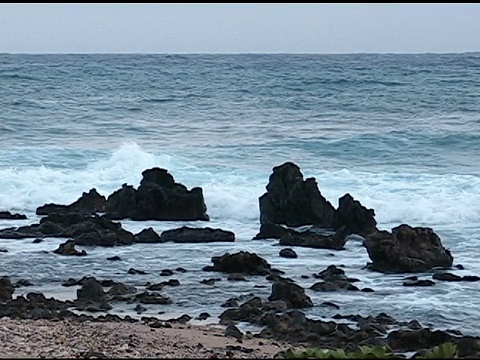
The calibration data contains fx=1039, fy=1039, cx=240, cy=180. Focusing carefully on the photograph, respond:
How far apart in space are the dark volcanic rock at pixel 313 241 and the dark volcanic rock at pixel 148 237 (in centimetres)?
247

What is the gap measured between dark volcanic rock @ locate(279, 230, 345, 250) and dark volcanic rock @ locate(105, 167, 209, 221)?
3.99 m

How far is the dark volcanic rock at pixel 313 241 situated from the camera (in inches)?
786

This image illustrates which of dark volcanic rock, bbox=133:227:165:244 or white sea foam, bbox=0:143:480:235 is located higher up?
white sea foam, bbox=0:143:480:235

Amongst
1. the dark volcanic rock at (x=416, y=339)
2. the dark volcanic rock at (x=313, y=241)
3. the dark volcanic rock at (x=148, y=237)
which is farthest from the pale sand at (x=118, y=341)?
the dark volcanic rock at (x=148, y=237)

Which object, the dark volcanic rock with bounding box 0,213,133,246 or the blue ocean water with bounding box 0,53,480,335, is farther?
the dark volcanic rock with bounding box 0,213,133,246

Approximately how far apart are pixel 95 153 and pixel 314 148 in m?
7.37

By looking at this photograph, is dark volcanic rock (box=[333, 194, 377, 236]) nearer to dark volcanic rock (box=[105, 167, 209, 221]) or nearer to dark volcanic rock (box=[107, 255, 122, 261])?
dark volcanic rock (box=[105, 167, 209, 221])

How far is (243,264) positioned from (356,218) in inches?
192

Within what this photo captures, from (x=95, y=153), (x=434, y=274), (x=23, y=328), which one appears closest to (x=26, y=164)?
(x=95, y=153)

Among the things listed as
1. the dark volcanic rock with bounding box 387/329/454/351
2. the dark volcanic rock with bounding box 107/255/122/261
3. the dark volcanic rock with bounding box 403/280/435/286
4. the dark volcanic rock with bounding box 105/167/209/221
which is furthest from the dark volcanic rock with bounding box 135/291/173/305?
the dark volcanic rock with bounding box 105/167/209/221

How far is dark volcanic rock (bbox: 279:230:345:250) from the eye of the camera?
1997 centimetres

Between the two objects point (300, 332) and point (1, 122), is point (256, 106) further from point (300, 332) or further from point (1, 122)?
point (300, 332)

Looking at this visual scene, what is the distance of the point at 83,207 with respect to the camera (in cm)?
2436

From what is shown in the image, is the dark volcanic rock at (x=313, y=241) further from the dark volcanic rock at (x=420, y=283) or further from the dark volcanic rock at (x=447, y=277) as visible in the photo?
the dark volcanic rock at (x=420, y=283)
